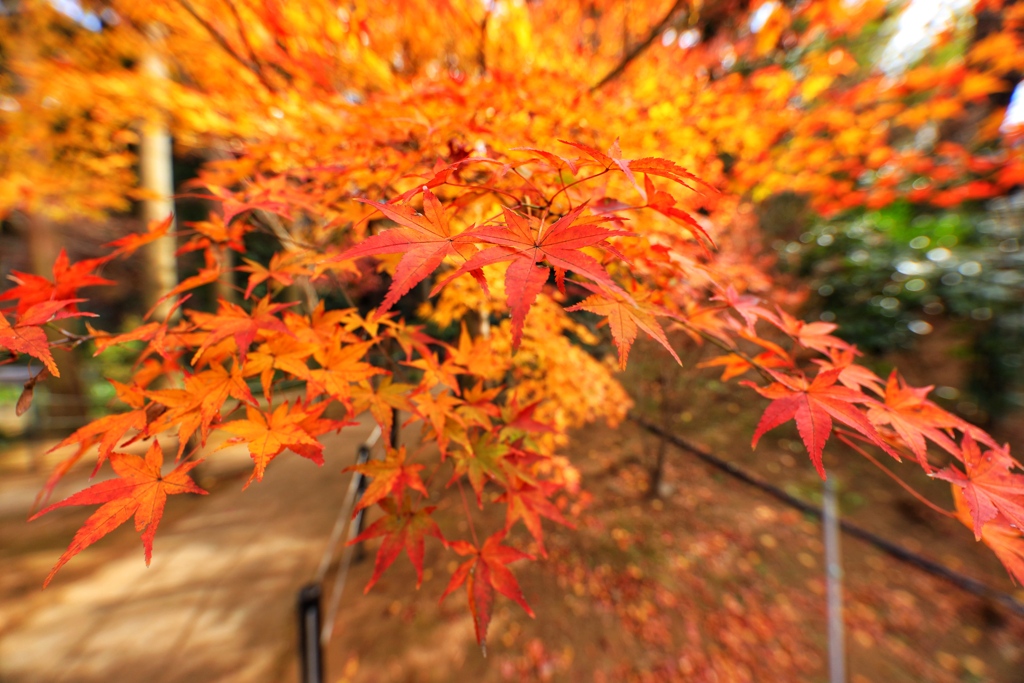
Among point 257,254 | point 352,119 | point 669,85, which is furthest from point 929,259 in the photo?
point 257,254

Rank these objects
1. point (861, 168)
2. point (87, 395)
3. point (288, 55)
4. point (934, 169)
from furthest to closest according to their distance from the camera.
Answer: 1. point (87, 395)
2. point (861, 168)
3. point (934, 169)
4. point (288, 55)

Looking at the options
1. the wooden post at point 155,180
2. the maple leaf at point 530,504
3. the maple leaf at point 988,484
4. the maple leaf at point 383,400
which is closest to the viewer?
the maple leaf at point 988,484

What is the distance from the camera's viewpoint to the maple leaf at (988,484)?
938 millimetres

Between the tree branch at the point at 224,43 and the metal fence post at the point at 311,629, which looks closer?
the metal fence post at the point at 311,629

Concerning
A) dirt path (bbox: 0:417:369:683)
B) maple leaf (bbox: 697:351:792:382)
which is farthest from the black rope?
dirt path (bbox: 0:417:369:683)

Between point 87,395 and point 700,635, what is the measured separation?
12.3 metres

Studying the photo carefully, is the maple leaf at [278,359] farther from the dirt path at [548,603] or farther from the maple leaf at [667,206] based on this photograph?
the dirt path at [548,603]

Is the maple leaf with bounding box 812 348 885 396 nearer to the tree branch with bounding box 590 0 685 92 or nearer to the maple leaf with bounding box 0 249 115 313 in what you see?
the maple leaf with bounding box 0 249 115 313

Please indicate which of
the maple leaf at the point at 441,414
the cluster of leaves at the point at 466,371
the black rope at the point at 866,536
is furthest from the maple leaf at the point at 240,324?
the black rope at the point at 866,536

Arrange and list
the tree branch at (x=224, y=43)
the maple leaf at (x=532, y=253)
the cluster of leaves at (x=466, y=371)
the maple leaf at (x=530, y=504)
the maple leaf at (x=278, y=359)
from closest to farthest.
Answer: the maple leaf at (x=532, y=253) → the cluster of leaves at (x=466, y=371) → the maple leaf at (x=278, y=359) → the maple leaf at (x=530, y=504) → the tree branch at (x=224, y=43)

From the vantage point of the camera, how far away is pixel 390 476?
1.36 m

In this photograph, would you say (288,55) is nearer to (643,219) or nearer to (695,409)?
(643,219)

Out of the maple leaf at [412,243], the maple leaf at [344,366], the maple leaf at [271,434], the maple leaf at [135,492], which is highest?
the maple leaf at [412,243]

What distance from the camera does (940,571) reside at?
388 centimetres
